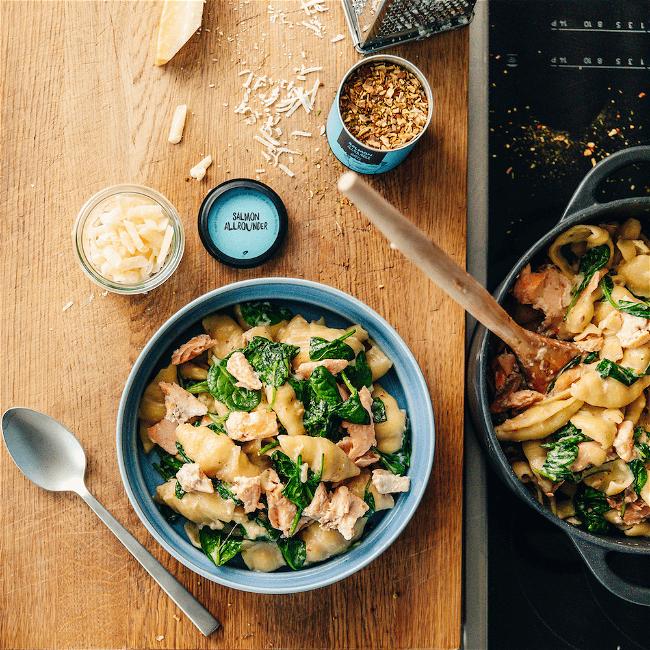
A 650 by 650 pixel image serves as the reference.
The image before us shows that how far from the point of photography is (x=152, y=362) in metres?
1.53

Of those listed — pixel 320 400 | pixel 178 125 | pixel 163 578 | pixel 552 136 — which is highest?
pixel 552 136

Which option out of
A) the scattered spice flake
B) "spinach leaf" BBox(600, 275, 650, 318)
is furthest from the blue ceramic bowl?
"spinach leaf" BBox(600, 275, 650, 318)

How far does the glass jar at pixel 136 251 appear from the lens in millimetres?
1554

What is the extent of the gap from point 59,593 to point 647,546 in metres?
1.65

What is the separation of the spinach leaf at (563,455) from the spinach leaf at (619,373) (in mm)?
171

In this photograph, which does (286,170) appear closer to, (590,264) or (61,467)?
(590,264)

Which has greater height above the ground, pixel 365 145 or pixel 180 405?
pixel 365 145

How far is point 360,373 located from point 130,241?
739 mm

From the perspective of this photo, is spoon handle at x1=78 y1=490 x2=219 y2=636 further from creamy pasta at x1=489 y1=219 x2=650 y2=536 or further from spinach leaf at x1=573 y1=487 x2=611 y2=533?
spinach leaf at x1=573 y1=487 x2=611 y2=533

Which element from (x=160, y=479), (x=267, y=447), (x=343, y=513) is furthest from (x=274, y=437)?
(x=160, y=479)

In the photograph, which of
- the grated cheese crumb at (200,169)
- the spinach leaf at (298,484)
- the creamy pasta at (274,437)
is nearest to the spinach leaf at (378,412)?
the creamy pasta at (274,437)

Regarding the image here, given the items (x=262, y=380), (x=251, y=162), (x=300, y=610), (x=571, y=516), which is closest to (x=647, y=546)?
(x=571, y=516)

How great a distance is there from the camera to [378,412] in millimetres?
1554

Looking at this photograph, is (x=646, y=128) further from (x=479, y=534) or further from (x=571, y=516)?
(x=479, y=534)
